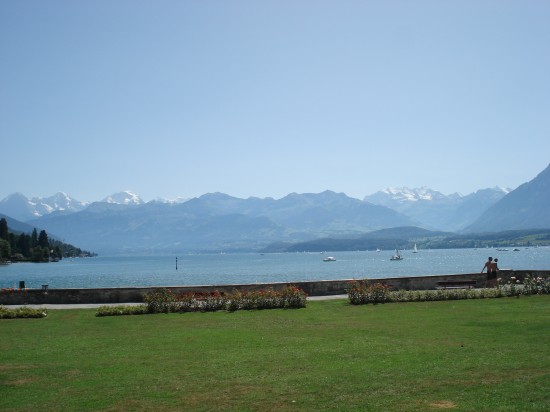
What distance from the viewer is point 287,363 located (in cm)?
1266

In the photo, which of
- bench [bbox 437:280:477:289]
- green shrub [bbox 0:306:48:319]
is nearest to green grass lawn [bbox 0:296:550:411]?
green shrub [bbox 0:306:48:319]

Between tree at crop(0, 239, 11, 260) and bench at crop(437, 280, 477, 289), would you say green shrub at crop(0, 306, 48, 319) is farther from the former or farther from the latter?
tree at crop(0, 239, 11, 260)

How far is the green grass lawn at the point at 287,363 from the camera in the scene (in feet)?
32.1

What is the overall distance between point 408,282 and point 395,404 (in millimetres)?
21161

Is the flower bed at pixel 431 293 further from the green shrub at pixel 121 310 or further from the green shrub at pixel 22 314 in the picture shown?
the green shrub at pixel 22 314

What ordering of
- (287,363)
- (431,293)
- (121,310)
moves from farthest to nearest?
(431,293) < (121,310) < (287,363)

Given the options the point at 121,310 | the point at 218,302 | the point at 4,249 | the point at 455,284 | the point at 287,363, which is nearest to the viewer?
the point at 287,363

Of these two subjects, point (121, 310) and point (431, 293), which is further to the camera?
point (431, 293)

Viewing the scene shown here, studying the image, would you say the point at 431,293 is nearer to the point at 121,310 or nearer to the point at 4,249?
the point at 121,310

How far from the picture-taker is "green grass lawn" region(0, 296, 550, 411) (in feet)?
32.1

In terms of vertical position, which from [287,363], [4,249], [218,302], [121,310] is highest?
[4,249]

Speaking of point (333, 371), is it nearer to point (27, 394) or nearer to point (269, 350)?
point (269, 350)

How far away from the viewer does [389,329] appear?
17.0m

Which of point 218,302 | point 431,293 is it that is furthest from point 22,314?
point 431,293
